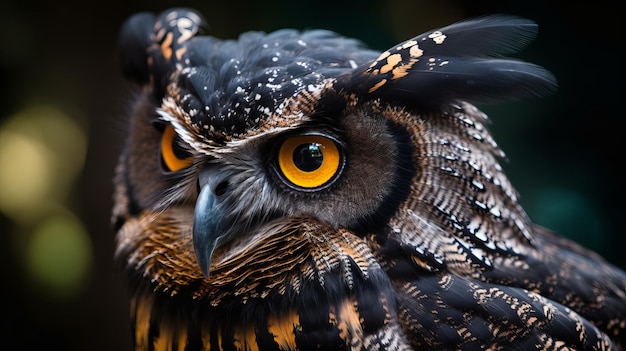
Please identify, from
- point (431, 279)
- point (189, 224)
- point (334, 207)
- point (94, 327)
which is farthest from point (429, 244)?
point (94, 327)

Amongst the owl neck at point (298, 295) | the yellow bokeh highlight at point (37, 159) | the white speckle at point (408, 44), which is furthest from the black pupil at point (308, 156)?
the yellow bokeh highlight at point (37, 159)

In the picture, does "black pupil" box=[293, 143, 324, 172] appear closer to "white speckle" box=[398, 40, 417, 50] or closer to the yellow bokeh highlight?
"white speckle" box=[398, 40, 417, 50]

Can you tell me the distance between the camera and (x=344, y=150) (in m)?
1.22

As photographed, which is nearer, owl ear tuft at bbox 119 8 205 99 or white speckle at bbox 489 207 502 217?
white speckle at bbox 489 207 502 217

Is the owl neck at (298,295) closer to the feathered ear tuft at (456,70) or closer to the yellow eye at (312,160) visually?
the yellow eye at (312,160)

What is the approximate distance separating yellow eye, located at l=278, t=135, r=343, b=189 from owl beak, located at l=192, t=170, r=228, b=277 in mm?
169

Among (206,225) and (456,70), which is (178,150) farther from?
(456,70)

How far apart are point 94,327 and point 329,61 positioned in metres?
2.89

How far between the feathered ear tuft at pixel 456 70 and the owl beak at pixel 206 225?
35cm

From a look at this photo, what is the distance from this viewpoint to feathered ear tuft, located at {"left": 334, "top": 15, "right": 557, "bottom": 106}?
1166 millimetres

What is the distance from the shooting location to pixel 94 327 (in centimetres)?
355

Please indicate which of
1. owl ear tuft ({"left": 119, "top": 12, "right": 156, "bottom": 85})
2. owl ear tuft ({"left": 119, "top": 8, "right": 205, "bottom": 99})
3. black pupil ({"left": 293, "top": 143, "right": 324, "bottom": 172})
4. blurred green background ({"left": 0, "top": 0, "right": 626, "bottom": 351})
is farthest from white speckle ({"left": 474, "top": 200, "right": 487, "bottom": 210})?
blurred green background ({"left": 0, "top": 0, "right": 626, "bottom": 351})

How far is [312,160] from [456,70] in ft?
1.14

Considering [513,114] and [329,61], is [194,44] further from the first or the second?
[513,114]
